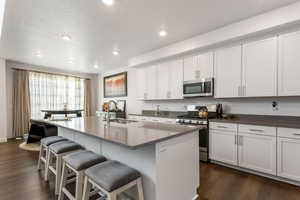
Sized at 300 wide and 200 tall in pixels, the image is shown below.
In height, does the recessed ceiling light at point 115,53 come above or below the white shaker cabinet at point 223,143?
above

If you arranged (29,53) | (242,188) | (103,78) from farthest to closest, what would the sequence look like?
(103,78) < (29,53) < (242,188)

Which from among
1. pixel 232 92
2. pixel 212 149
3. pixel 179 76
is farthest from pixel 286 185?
pixel 179 76

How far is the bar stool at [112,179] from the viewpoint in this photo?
3.96 feet

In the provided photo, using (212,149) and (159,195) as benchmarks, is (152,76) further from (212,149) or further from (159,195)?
(159,195)

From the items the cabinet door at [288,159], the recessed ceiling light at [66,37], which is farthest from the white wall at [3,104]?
A: the cabinet door at [288,159]

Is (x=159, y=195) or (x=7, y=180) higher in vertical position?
(x=159, y=195)

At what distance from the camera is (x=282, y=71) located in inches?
94.6

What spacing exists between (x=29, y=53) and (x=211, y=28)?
485 cm

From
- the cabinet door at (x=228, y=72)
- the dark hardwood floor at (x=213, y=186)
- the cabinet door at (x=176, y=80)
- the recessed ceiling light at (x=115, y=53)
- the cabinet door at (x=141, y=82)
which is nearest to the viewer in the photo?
the dark hardwood floor at (x=213, y=186)

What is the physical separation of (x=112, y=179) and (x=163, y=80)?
3.23 metres

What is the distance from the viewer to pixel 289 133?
84.5 inches

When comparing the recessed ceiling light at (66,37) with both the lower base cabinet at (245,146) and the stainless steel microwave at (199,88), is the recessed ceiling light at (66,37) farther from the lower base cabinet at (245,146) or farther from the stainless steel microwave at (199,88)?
the lower base cabinet at (245,146)

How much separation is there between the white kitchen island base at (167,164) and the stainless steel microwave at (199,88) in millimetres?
1613

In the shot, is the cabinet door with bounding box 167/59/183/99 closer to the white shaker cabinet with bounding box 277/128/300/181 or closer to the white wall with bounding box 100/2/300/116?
the white wall with bounding box 100/2/300/116
